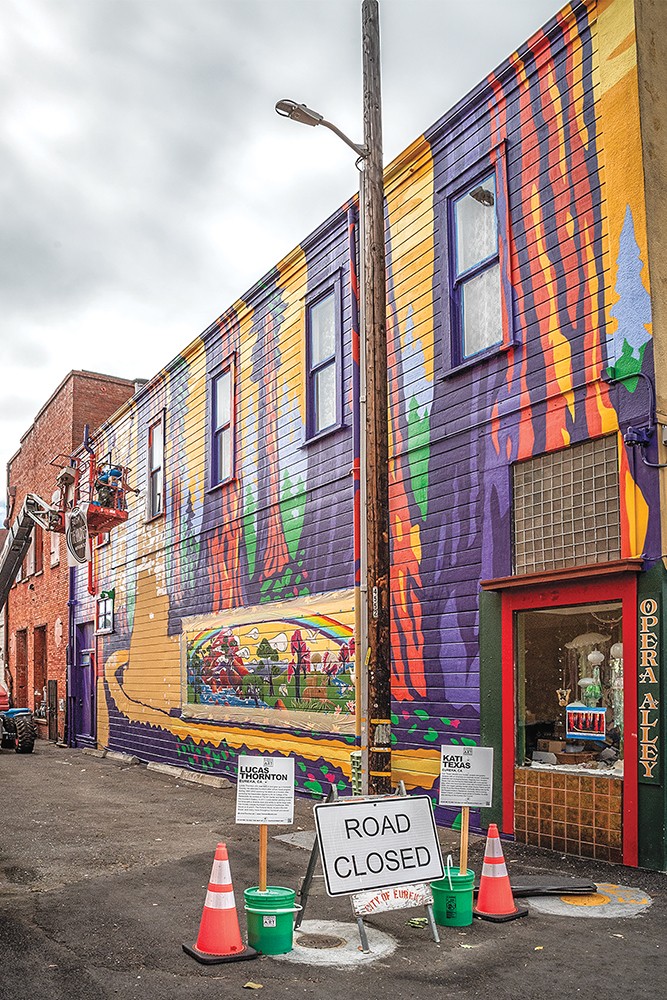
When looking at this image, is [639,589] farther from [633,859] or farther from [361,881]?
[361,881]

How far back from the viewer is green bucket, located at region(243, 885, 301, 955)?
6707 mm

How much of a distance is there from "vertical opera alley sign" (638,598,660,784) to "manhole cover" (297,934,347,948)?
3.26 meters

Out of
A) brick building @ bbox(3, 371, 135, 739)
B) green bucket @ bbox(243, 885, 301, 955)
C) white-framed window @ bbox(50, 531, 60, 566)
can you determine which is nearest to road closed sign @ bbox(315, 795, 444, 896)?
green bucket @ bbox(243, 885, 301, 955)

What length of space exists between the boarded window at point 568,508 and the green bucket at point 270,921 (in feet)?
14.8

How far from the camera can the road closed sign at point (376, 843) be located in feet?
22.5

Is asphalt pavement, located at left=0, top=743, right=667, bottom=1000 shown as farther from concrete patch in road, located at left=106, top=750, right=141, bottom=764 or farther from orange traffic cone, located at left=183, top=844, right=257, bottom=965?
concrete patch in road, located at left=106, top=750, right=141, bottom=764

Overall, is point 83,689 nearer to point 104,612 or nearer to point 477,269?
point 104,612

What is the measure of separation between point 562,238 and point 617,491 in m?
2.77

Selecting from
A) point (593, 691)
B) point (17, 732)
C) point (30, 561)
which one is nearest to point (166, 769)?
point (17, 732)

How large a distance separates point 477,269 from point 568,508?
3.23 m

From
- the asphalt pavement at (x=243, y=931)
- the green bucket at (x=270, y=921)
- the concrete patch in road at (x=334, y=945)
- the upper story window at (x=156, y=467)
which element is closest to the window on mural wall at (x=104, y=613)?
the upper story window at (x=156, y=467)

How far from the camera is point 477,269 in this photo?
11.7m

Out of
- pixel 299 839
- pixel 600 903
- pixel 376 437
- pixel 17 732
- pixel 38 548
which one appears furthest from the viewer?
pixel 38 548

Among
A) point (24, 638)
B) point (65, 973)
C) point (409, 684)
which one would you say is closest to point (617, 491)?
point (409, 684)
